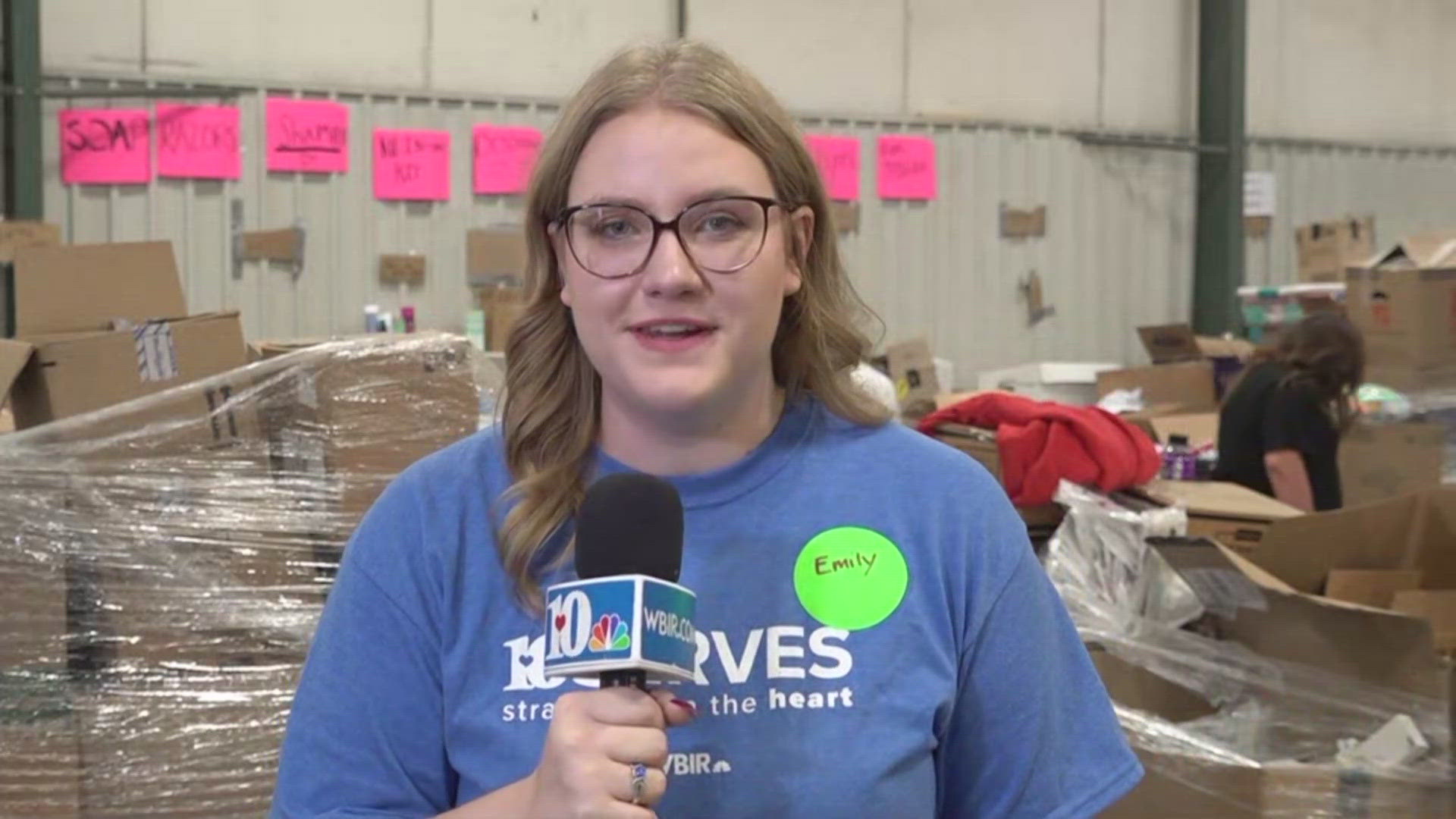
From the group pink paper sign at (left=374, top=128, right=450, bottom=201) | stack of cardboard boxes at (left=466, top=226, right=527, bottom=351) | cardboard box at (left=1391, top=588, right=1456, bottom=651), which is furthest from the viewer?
stack of cardboard boxes at (left=466, top=226, right=527, bottom=351)

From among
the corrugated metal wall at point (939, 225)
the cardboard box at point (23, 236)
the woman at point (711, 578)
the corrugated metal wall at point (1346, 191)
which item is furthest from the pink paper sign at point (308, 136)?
the woman at point (711, 578)

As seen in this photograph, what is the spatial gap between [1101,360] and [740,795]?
6.87m

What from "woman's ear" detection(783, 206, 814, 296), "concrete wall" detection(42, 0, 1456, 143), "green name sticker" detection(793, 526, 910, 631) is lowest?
"green name sticker" detection(793, 526, 910, 631)

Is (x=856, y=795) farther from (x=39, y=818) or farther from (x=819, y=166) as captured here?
(x=39, y=818)

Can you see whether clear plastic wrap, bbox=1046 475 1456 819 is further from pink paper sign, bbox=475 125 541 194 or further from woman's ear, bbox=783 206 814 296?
pink paper sign, bbox=475 125 541 194

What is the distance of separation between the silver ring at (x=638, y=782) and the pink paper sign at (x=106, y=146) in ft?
16.3

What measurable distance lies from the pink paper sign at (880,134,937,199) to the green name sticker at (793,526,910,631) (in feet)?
19.3

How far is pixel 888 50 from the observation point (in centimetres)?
720

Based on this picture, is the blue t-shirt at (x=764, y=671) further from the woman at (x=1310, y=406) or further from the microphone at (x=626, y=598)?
the woman at (x=1310, y=406)

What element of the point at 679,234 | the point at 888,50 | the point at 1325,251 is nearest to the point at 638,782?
the point at 679,234

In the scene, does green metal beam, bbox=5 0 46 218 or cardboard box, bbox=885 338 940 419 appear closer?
green metal beam, bbox=5 0 46 218

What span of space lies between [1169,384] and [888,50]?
1.87 metres

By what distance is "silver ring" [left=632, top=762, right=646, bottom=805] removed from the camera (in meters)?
0.99

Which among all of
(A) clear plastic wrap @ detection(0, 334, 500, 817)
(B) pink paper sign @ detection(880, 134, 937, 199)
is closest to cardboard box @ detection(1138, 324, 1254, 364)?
(B) pink paper sign @ detection(880, 134, 937, 199)
